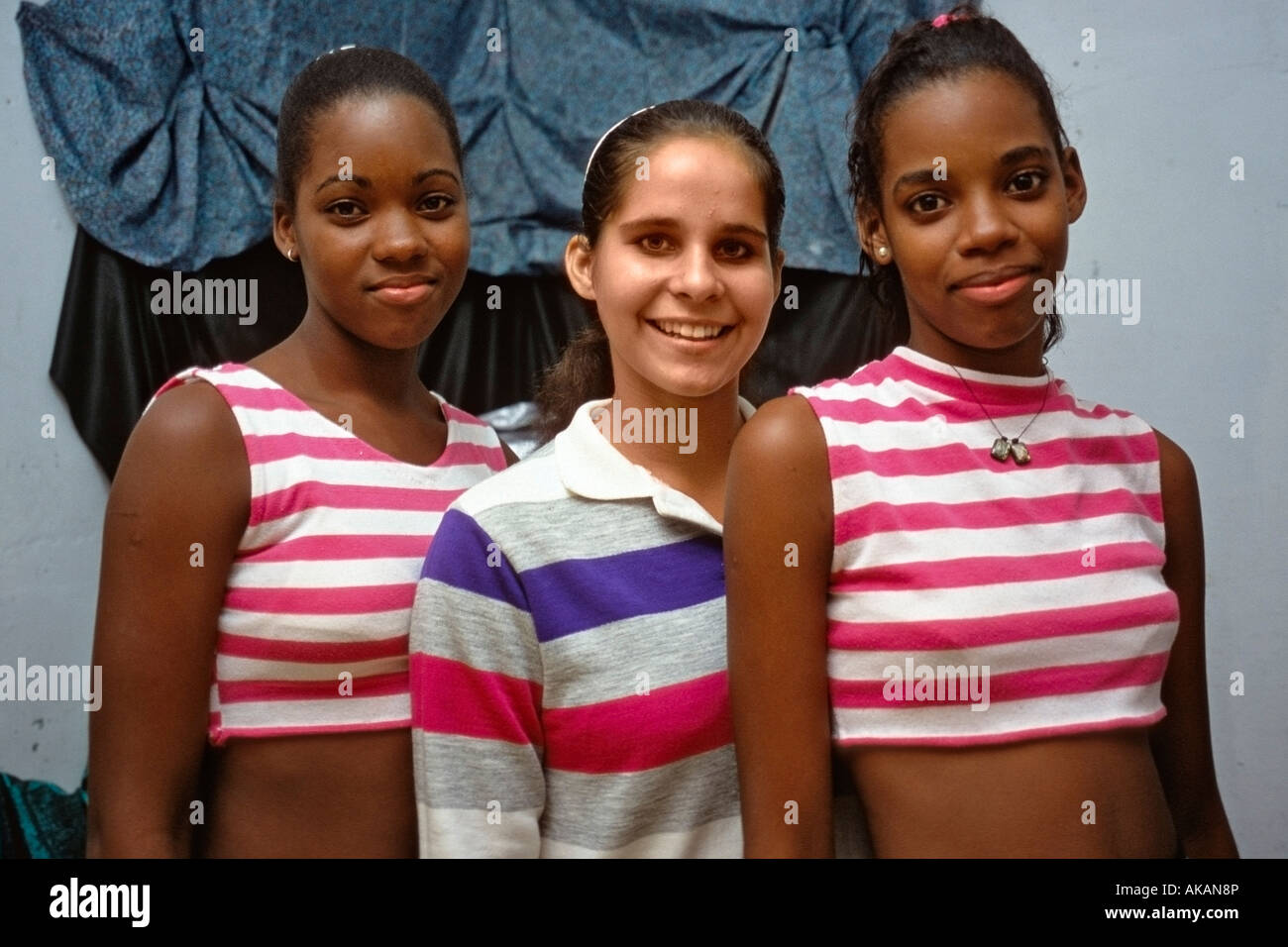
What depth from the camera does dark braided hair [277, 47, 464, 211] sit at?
105 cm

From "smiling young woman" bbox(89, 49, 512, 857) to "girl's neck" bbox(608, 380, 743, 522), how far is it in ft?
0.64

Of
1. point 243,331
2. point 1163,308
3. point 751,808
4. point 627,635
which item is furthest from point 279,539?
point 1163,308

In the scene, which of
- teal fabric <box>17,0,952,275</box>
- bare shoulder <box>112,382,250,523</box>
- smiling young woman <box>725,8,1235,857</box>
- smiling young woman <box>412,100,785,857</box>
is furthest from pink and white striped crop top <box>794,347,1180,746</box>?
teal fabric <box>17,0,952,275</box>

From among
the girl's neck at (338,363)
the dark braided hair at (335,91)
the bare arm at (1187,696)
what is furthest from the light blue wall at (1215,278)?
the girl's neck at (338,363)

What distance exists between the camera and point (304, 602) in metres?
0.97

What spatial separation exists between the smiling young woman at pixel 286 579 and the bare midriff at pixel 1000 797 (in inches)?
16.2

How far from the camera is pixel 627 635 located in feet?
3.10

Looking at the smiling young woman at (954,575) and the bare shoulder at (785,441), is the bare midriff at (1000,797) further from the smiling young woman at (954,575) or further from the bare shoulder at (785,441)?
the bare shoulder at (785,441)

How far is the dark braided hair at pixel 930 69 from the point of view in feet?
3.06

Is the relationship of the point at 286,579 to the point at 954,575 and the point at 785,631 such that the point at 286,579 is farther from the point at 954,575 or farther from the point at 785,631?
the point at 954,575

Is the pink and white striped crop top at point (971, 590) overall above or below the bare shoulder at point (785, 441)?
below
